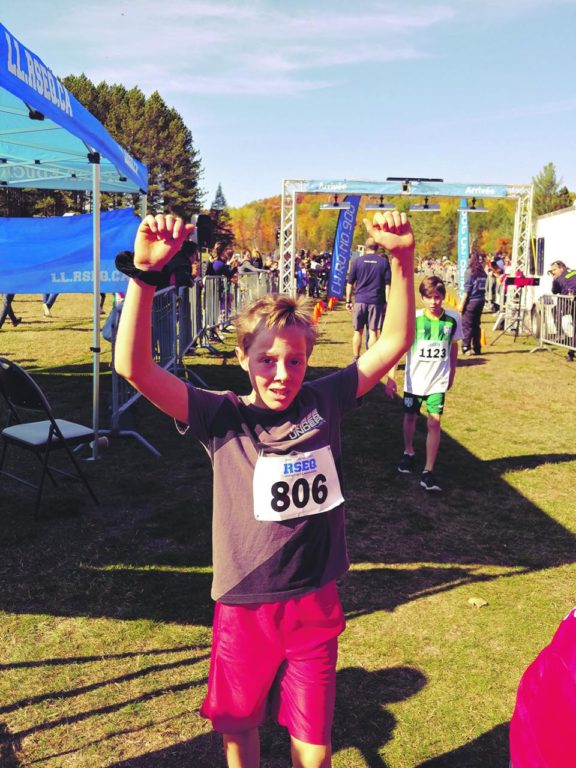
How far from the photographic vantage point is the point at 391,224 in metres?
2.14

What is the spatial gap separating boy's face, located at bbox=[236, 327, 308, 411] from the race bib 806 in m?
0.18

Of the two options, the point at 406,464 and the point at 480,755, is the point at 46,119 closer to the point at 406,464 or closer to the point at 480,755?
the point at 406,464

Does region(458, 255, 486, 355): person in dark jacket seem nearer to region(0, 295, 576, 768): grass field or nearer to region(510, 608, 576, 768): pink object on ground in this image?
region(0, 295, 576, 768): grass field

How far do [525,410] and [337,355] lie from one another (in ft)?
17.2

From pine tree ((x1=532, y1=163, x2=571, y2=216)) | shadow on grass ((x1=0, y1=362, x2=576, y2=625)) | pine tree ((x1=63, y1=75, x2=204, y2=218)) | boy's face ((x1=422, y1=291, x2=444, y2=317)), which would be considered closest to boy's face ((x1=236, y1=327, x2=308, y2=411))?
shadow on grass ((x1=0, y1=362, x2=576, y2=625))

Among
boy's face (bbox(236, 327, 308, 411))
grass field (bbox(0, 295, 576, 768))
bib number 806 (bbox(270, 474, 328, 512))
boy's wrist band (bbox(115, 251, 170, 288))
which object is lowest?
grass field (bbox(0, 295, 576, 768))

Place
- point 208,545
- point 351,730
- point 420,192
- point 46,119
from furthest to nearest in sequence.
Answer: point 420,192
point 46,119
point 208,545
point 351,730

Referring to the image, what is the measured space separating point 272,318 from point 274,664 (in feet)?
3.60

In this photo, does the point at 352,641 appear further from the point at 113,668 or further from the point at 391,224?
the point at 391,224

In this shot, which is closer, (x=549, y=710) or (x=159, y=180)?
(x=549, y=710)

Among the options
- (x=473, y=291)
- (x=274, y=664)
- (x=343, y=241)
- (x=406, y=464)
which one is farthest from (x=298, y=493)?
(x=343, y=241)

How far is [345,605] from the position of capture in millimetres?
4242

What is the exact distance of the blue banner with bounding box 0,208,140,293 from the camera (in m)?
6.88

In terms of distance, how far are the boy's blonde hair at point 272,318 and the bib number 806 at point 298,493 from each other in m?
0.43
